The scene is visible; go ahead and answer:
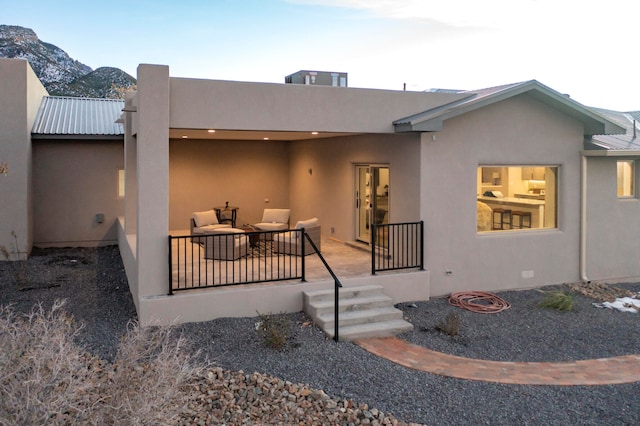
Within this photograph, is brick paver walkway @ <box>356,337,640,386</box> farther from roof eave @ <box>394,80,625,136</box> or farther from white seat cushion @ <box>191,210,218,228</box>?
white seat cushion @ <box>191,210,218,228</box>

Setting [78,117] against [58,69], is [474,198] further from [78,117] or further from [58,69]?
[58,69]

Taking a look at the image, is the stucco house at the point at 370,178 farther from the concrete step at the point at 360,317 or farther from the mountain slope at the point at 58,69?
the mountain slope at the point at 58,69

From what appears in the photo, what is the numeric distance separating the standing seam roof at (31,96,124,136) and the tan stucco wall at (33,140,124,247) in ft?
1.38

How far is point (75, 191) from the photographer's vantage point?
15883mm

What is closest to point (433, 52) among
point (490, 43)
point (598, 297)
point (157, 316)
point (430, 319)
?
point (490, 43)

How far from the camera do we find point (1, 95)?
1373cm

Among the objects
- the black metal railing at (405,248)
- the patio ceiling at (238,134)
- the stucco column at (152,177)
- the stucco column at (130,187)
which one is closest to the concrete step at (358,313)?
the black metal railing at (405,248)

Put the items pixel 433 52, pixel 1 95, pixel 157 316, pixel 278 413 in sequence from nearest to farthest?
pixel 278 413 < pixel 157 316 < pixel 1 95 < pixel 433 52

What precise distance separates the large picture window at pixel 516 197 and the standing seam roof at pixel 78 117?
435 inches

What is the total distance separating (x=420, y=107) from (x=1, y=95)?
36.1ft

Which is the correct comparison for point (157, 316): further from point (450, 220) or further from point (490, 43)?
point (490, 43)

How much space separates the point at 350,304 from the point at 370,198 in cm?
449

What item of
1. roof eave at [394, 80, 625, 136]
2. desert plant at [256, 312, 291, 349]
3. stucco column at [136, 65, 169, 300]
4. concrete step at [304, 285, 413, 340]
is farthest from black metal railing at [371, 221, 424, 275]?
stucco column at [136, 65, 169, 300]

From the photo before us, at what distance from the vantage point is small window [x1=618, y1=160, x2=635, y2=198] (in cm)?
1260
